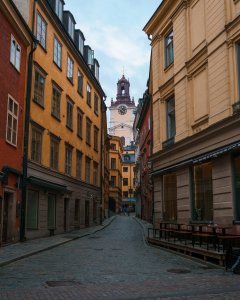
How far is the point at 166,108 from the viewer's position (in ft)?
71.4

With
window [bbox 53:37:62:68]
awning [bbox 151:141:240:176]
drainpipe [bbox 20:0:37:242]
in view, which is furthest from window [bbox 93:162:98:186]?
awning [bbox 151:141:240:176]

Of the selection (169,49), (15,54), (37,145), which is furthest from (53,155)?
(169,49)

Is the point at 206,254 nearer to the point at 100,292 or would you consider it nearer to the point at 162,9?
the point at 100,292

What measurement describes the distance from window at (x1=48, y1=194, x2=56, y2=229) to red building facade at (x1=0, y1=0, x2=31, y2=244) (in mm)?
5466

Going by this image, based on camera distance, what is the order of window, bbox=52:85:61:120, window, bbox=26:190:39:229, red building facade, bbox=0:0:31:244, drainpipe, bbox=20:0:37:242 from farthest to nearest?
window, bbox=52:85:61:120 < window, bbox=26:190:39:229 < drainpipe, bbox=20:0:37:242 < red building facade, bbox=0:0:31:244

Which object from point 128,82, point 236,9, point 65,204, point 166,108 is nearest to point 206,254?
point 236,9

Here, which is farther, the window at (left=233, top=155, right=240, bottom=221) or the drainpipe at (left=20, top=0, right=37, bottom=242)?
the drainpipe at (left=20, top=0, right=37, bottom=242)

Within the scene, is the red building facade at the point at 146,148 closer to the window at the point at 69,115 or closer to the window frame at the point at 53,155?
the window at the point at 69,115

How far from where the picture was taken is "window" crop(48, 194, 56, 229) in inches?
972

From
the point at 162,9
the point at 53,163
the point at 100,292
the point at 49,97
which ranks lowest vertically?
the point at 100,292

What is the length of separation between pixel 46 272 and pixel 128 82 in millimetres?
113372

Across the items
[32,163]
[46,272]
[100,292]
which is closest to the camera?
[100,292]

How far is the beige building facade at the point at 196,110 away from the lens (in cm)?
1484

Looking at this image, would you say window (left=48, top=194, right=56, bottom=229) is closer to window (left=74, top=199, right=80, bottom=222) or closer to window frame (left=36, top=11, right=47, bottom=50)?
window (left=74, top=199, right=80, bottom=222)
